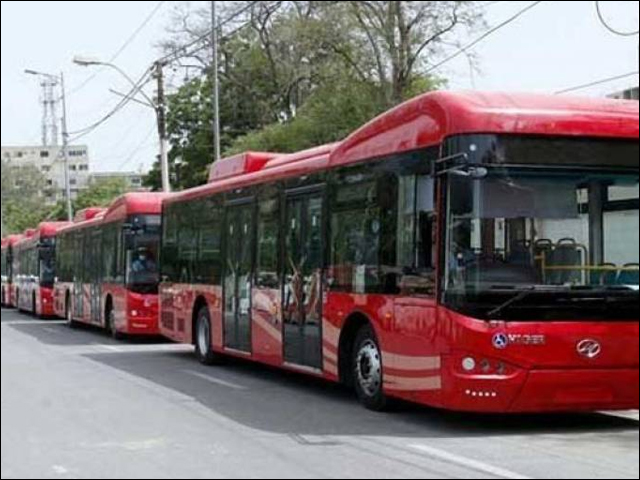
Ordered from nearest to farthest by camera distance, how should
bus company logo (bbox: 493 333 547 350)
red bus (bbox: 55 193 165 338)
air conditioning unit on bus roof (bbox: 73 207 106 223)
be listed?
bus company logo (bbox: 493 333 547 350)
red bus (bbox: 55 193 165 338)
air conditioning unit on bus roof (bbox: 73 207 106 223)

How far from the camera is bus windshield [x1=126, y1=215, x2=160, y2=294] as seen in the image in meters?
22.8

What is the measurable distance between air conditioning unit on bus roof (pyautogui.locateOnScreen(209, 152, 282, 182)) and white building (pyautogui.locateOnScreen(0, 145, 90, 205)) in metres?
33.8

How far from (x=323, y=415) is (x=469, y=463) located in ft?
9.89

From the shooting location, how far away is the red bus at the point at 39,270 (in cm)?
3466

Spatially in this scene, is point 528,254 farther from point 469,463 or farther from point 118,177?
point 118,177

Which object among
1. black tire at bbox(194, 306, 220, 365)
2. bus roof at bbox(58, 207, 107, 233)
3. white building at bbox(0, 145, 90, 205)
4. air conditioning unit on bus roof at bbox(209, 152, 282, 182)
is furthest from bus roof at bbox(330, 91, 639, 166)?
white building at bbox(0, 145, 90, 205)

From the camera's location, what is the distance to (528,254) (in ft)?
30.8

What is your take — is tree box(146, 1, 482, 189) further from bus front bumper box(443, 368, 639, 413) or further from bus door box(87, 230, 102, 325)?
bus front bumper box(443, 368, 639, 413)

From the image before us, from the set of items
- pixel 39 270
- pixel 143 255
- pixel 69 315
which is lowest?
pixel 69 315

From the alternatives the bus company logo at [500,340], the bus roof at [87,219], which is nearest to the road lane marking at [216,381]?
the bus company logo at [500,340]

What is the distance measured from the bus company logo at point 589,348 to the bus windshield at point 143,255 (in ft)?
47.7

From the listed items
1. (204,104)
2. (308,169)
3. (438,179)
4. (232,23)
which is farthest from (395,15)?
(438,179)

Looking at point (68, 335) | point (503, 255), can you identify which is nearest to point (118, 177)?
point (68, 335)

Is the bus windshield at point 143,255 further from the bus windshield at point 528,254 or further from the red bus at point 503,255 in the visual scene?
the bus windshield at point 528,254
